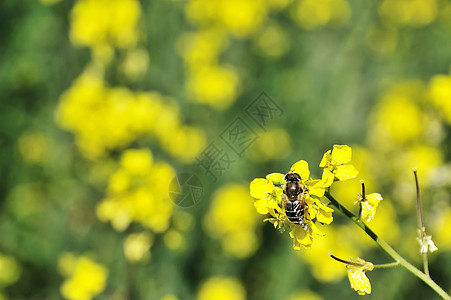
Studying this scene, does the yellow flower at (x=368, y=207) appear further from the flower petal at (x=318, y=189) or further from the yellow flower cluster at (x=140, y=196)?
the yellow flower cluster at (x=140, y=196)

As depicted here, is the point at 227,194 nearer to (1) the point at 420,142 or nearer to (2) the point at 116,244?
(2) the point at 116,244

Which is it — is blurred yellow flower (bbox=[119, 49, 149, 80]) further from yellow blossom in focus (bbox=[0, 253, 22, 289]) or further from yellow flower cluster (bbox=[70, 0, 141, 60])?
yellow blossom in focus (bbox=[0, 253, 22, 289])

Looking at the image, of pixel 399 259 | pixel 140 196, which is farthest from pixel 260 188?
pixel 140 196

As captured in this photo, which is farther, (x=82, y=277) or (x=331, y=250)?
(x=331, y=250)

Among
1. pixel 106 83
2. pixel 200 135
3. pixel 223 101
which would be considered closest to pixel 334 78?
pixel 223 101

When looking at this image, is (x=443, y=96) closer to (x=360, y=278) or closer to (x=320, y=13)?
(x=360, y=278)

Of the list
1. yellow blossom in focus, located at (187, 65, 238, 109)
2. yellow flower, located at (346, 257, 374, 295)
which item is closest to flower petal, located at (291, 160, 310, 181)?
yellow flower, located at (346, 257, 374, 295)
